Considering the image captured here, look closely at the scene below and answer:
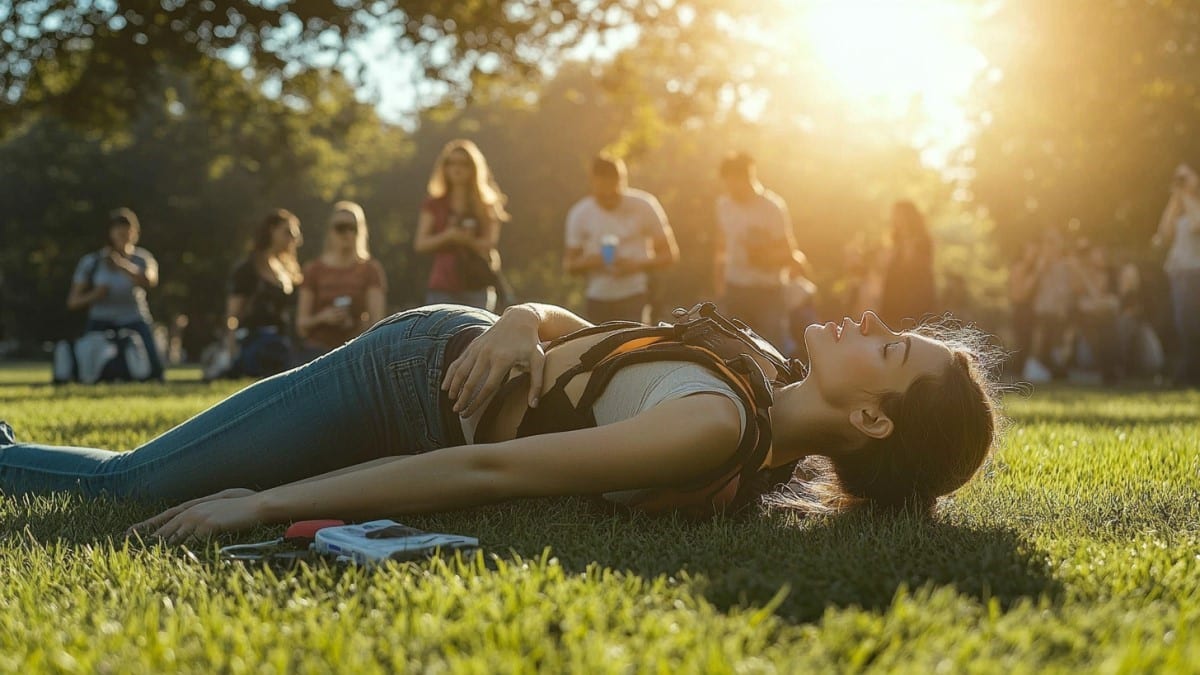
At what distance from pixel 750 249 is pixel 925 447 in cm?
784

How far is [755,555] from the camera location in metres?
3.22

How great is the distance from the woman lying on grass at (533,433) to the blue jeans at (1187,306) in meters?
10.1

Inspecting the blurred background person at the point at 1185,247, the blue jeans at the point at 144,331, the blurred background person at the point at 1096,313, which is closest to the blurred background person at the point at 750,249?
the blurred background person at the point at 1185,247

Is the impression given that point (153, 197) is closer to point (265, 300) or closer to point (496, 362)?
point (265, 300)

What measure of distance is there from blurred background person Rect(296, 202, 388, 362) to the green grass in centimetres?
815

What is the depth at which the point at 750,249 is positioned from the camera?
1154 cm

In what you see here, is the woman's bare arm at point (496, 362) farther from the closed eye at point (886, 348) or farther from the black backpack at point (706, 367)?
the closed eye at point (886, 348)

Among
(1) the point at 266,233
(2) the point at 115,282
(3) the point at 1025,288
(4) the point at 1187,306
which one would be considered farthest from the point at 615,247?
(3) the point at 1025,288

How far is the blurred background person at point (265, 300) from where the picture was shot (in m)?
14.0

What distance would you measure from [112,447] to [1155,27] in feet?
38.6

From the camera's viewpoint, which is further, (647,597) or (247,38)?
Result: (247,38)

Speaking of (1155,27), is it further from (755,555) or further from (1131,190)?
(1131,190)

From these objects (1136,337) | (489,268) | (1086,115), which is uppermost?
(1086,115)

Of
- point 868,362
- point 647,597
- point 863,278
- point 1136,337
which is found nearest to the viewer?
point 647,597
